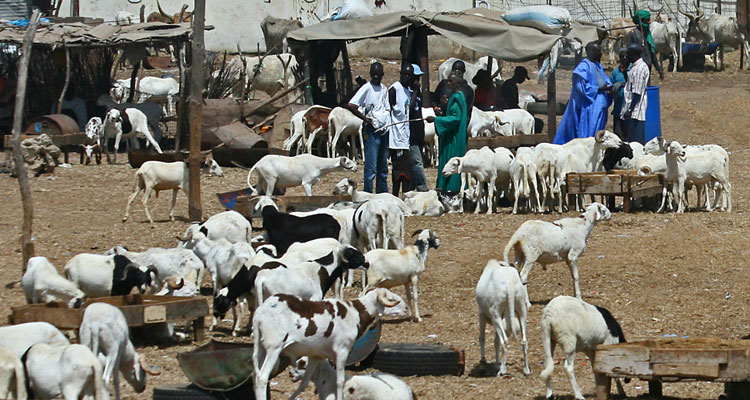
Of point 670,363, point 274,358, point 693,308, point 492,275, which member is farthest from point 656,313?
point 274,358

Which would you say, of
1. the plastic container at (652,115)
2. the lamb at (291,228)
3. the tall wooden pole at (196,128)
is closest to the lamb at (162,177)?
the tall wooden pole at (196,128)

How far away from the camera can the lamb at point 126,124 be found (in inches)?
837

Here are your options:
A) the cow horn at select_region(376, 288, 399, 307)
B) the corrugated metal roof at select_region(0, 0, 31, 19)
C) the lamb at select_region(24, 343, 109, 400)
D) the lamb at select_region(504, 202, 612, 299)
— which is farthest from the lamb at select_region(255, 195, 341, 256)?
the corrugated metal roof at select_region(0, 0, 31, 19)

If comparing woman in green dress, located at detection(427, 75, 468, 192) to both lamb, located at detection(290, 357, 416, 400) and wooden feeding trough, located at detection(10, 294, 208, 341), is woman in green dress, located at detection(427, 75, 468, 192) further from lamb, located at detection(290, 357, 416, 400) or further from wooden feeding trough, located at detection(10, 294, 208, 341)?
lamb, located at detection(290, 357, 416, 400)

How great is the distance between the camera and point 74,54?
24.4 metres

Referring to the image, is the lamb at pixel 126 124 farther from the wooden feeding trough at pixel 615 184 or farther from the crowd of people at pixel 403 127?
the wooden feeding trough at pixel 615 184

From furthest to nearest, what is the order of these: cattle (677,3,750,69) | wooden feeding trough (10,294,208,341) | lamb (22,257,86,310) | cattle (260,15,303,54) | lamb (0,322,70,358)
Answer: cattle (260,15,303,54), cattle (677,3,750,69), lamb (22,257,86,310), wooden feeding trough (10,294,208,341), lamb (0,322,70,358)

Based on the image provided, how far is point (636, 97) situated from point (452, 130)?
2842 mm

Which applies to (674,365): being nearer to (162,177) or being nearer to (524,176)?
(524,176)

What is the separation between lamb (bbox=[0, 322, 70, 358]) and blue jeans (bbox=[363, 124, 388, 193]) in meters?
8.48

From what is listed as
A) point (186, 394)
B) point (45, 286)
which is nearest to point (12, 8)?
point (45, 286)

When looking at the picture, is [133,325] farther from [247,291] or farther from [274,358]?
[274,358]

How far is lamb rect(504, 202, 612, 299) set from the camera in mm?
10422

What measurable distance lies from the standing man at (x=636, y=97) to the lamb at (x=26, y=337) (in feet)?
37.0
